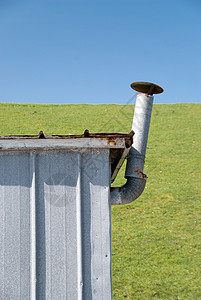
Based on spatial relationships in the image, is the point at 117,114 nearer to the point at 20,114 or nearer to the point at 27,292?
the point at 20,114

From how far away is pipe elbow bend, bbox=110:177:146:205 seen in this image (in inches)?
173

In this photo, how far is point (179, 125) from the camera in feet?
85.1

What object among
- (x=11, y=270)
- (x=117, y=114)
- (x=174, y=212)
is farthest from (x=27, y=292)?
(x=117, y=114)

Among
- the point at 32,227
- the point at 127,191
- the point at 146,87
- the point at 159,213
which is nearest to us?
the point at 32,227

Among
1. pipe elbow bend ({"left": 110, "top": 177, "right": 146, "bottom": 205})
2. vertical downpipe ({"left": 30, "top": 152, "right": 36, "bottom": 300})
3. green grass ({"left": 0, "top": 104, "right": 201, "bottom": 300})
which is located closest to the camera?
vertical downpipe ({"left": 30, "top": 152, "right": 36, "bottom": 300})

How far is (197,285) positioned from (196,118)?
69.2ft

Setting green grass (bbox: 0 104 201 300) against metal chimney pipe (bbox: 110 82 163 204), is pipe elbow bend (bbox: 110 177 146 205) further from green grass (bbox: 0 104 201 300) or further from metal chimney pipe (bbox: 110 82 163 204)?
Result: green grass (bbox: 0 104 201 300)

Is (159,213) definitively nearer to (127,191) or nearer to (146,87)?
(127,191)


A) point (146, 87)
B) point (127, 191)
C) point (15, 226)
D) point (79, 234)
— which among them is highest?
point (146, 87)

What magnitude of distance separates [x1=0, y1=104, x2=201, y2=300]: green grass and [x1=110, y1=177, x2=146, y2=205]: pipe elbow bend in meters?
4.41

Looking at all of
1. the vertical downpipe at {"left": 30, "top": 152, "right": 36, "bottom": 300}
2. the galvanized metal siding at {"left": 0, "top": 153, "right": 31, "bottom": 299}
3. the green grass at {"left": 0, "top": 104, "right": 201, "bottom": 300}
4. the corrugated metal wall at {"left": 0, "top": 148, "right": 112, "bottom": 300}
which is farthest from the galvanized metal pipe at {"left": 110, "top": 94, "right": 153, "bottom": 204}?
the green grass at {"left": 0, "top": 104, "right": 201, "bottom": 300}

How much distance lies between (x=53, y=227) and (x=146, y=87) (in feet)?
7.57

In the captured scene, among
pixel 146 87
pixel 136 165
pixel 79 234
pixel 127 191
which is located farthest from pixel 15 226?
pixel 146 87

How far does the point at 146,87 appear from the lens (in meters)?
4.69
